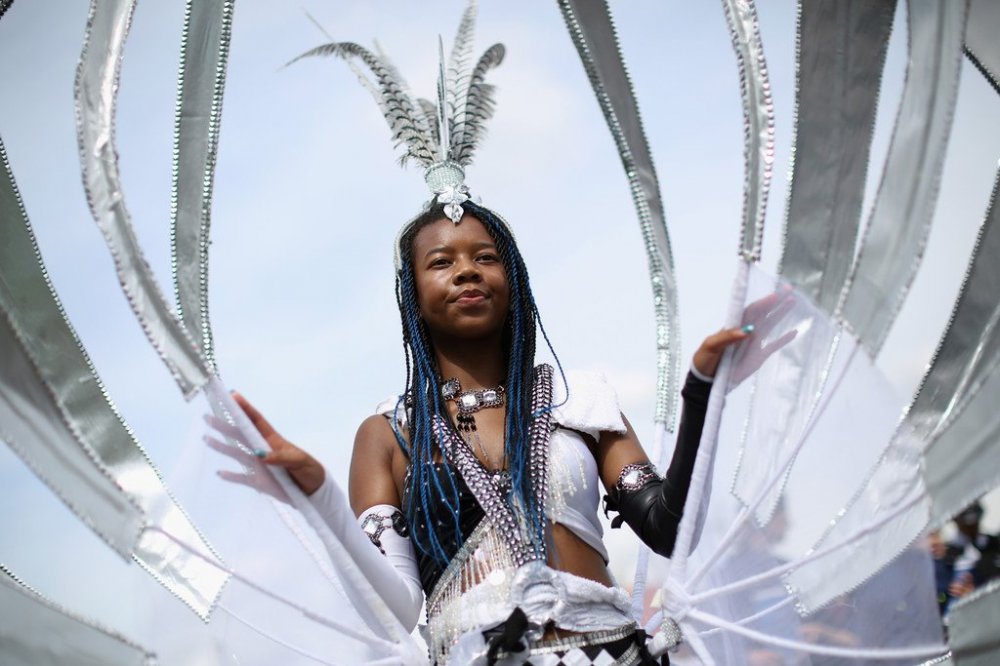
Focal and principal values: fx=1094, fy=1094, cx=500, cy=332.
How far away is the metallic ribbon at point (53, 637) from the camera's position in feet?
7.81

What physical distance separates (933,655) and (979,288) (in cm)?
94

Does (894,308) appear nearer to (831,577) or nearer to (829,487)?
(829,487)

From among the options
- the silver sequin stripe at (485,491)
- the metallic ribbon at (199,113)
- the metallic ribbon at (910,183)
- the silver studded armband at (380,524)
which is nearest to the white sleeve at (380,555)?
the silver studded armband at (380,524)

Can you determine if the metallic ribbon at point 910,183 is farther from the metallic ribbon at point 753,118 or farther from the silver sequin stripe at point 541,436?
the silver sequin stripe at point 541,436

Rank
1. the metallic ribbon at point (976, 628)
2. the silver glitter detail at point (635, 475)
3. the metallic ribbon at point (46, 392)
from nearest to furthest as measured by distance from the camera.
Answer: the metallic ribbon at point (976, 628) → the metallic ribbon at point (46, 392) → the silver glitter detail at point (635, 475)

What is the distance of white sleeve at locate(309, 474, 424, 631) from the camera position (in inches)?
93.8

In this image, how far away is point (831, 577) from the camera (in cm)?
259

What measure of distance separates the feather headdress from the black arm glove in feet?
3.26

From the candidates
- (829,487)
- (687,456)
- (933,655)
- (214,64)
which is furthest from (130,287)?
(933,655)

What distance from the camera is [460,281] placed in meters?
2.92

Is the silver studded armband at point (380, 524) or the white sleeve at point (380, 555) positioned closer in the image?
the white sleeve at point (380, 555)

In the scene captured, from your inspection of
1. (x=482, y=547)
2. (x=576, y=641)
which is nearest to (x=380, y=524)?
(x=482, y=547)

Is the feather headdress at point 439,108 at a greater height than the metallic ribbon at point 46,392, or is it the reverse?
the feather headdress at point 439,108

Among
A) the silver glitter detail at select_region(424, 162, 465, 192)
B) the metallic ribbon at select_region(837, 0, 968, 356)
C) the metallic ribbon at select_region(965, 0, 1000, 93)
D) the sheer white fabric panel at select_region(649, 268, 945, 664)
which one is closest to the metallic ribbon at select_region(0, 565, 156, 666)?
the sheer white fabric panel at select_region(649, 268, 945, 664)
